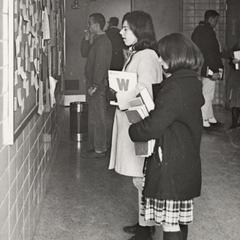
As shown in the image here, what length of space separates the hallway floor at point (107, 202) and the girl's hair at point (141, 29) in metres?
1.31

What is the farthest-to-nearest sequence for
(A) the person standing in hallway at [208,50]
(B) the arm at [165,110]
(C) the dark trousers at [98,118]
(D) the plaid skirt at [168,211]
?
(A) the person standing in hallway at [208,50] < (C) the dark trousers at [98,118] < (D) the plaid skirt at [168,211] < (B) the arm at [165,110]

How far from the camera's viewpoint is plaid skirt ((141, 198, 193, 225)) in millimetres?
2777

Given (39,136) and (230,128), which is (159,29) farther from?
(39,136)

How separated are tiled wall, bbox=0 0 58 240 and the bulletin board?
0.41 feet

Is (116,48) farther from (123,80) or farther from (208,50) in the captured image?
(123,80)

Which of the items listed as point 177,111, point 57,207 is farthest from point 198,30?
point 177,111

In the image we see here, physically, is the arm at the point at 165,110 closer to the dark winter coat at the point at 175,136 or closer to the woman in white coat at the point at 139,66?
the dark winter coat at the point at 175,136

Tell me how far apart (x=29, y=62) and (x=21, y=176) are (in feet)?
2.18

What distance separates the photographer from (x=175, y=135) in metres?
2.73

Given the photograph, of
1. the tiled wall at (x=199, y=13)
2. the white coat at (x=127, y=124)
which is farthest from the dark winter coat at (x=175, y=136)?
the tiled wall at (x=199, y=13)

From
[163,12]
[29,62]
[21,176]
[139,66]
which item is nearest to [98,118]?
[139,66]

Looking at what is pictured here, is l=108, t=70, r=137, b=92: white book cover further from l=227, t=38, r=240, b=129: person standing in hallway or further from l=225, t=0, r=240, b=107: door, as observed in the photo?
l=225, t=0, r=240, b=107: door

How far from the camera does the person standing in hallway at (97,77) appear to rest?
558 centimetres

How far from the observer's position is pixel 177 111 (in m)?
2.65
